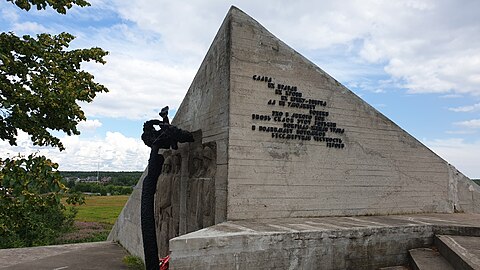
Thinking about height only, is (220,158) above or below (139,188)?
above

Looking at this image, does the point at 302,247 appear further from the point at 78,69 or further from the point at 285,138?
the point at 78,69

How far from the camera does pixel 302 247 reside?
589 centimetres

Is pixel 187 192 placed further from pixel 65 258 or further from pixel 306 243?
pixel 65 258

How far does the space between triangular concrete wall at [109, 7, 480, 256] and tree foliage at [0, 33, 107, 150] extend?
2548 mm

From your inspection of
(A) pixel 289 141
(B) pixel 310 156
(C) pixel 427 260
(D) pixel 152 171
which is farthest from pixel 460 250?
(D) pixel 152 171

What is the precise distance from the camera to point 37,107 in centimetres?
604

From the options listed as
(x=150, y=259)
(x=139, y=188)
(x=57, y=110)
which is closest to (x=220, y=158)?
(x=150, y=259)

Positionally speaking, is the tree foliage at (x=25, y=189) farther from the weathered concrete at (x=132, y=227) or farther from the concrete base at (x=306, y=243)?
the weathered concrete at (x=132, y=227)

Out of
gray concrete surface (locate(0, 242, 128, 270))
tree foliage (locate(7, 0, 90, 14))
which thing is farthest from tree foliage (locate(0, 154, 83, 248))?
gray concrete surface (locate(0, 242, 128, 270))

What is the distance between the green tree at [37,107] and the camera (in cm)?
468

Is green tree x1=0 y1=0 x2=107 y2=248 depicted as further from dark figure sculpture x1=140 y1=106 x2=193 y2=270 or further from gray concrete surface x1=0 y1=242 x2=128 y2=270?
gray concrete surface x1=0 y1=242 x2=128 y2=270

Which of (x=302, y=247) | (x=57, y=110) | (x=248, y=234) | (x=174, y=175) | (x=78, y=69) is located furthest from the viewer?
(x=174, y=175)

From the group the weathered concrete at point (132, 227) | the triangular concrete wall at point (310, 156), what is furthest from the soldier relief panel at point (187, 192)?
the weathered concrete at point (132, 227)

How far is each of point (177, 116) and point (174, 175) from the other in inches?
59.2
